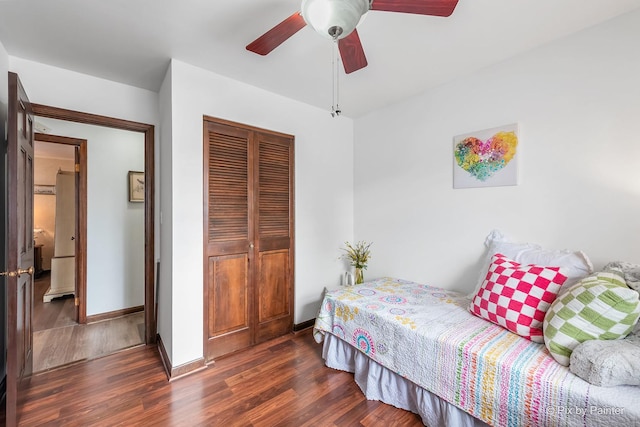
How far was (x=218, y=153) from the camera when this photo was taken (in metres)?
2.34

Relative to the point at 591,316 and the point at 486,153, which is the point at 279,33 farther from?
the point at 591,316

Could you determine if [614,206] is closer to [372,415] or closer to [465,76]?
[465,76]

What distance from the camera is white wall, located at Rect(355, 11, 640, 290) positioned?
169 centimetres

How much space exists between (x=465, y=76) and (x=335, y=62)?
1.18m

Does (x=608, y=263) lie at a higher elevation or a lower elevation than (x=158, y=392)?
higher

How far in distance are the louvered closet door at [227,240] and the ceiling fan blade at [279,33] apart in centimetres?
105

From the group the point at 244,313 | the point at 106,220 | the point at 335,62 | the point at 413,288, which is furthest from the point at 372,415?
the point at 106,220

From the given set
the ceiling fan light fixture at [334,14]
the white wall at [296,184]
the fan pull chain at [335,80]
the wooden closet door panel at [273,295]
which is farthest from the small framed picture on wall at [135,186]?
the ceiling fan light fixture at [334,14]

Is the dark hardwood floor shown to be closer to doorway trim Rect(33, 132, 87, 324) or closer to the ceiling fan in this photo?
doorway trim Rect(33, 132, 87, 324)

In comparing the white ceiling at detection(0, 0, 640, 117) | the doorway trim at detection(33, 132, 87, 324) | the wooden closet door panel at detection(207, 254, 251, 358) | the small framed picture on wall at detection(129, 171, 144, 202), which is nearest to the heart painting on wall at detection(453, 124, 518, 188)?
the white ceiling at detection(0, 0, 640, 117)

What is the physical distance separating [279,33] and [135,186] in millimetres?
3068

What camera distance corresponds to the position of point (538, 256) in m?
1.91

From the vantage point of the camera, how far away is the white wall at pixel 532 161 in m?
1.69

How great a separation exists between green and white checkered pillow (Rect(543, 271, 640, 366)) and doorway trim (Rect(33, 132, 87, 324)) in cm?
417
